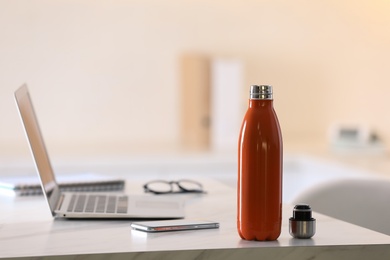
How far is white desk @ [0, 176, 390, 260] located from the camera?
1.15m

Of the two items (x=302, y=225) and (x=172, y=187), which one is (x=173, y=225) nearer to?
(x=302, y=225)

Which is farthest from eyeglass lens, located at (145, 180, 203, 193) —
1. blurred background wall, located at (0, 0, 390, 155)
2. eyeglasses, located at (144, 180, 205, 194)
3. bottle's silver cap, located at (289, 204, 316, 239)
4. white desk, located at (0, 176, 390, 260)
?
blurred background wall, located at (0, 0, 390, 155)

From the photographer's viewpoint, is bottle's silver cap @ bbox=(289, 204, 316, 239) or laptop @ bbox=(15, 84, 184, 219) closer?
bottle's silver cap @ bbox=(289, 204, 316, 239)

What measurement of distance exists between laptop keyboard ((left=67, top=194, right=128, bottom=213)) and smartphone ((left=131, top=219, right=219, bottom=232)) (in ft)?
0.57

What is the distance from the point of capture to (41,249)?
1.17 meters

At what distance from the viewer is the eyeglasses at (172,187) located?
6.29 ft

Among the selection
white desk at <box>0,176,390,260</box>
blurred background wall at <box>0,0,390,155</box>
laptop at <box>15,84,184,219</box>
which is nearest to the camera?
white desk at <box>0,176,390,260</box>

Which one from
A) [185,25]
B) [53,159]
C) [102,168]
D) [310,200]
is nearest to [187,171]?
[102,168]

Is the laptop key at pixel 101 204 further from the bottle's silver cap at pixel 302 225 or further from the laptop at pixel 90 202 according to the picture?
the bottle's silver cap at pixel 302 225

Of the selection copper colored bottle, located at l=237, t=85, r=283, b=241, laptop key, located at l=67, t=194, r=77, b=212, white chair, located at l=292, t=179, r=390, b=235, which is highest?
copper colored bottle, located at l=237, t=85, r=283, b=241

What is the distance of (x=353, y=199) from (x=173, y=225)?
806 millimetres

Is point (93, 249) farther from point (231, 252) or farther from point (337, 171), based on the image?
point (337, 171)

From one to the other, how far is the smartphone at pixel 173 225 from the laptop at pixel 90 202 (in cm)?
12

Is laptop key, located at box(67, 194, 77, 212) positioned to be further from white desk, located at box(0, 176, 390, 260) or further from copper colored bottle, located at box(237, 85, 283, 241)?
copper colored bottle, located at box(237, 85, 283, 241)
